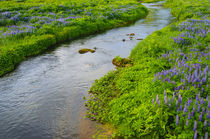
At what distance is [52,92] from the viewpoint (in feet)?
28.6

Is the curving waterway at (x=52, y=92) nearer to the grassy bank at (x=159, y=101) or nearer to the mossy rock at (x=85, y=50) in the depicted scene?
the mossy rock at (x=85, y=50)

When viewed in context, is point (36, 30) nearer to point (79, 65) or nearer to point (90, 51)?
point (90, 51)

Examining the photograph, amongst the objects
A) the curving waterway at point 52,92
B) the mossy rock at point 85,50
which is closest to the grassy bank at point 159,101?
the curving waterway at point 52,92

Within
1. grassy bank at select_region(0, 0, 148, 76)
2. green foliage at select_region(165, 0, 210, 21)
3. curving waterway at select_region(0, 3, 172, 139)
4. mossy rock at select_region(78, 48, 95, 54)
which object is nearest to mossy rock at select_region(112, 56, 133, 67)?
curving waterway at select_region(0, 3, 172, 139)

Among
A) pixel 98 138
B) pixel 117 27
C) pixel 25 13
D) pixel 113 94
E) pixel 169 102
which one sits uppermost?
pixel 25 13

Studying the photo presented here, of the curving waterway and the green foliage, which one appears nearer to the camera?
the curving waterway

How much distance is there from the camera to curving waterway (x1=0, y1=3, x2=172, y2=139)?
6452mm

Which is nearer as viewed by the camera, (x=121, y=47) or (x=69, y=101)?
(x=69, y=101)

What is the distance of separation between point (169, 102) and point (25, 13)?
68.0 ft

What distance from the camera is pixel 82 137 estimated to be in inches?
237

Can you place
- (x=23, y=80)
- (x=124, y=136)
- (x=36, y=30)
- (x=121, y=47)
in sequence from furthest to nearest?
(x=36, y=30)
(x=121, y=47)
(x=23, y=80)
(x=124, y=136)

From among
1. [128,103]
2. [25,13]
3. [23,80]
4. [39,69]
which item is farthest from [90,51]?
[25,13]

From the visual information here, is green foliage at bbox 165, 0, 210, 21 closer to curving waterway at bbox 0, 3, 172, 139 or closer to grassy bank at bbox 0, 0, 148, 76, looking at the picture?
grassy bank at bbox 0, 0, 148, 76

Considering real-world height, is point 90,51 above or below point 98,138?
above
